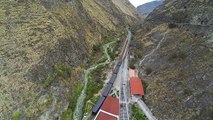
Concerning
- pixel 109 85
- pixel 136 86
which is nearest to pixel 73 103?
pixel 109 85

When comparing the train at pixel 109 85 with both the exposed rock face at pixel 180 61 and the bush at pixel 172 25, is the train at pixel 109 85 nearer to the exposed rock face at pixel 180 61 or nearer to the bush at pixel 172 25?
the exposed rock face at pixel 180 61

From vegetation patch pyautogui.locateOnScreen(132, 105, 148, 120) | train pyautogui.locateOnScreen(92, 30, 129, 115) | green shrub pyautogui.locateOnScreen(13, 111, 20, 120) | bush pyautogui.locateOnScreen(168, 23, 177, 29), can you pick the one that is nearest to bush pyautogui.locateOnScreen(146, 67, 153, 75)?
train pyautogui.locateOnScreen(92, 30, 129, 115)

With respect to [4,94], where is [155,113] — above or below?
below

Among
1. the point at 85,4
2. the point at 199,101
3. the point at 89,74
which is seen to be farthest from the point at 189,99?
the point at 85,4

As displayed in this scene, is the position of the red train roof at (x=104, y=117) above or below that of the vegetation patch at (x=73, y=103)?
below

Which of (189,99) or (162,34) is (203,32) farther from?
(189,99)

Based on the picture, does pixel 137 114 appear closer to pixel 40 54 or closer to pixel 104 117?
pixel 104 117

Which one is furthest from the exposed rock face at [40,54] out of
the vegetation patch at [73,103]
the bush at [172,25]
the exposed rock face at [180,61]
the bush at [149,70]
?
the bush at [172,25]
